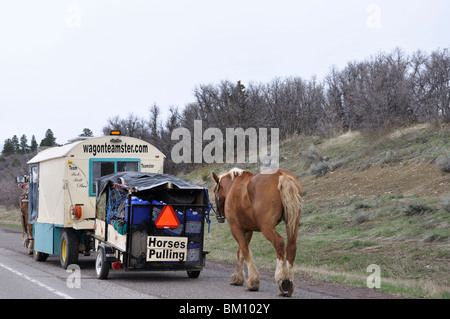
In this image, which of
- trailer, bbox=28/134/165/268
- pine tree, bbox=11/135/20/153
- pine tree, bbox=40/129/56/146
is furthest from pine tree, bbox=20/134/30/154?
trailer, bbox=28/134/165/268

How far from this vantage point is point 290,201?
1058cm

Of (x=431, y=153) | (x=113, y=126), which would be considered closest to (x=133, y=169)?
(x=431, y=153)

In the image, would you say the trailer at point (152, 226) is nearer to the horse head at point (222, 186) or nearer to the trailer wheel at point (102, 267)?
the trailer wheel at point (102, 267)

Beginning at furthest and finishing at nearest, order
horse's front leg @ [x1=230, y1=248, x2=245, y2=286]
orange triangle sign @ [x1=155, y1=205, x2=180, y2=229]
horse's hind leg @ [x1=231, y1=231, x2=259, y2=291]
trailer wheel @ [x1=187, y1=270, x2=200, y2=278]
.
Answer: trailer wheel @ [x1=187, y1=270, x2=200, y2=278]
orange triangle sign @ [x1=155, y1=205, x2=180, y2=229]
horse's front leg @ [x1=230, y1=248, x2=245, y2=286]
horse's hind leg @ [x1=231, y1=231, x2=259, y2=291]

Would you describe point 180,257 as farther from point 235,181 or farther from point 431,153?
point 431,153

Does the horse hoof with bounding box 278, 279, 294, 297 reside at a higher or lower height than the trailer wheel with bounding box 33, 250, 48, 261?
higher

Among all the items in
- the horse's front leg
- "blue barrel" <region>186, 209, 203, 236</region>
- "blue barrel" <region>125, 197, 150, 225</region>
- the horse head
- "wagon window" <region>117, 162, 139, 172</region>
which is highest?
"wagon window" <region>117, 162, 139, 172</region>

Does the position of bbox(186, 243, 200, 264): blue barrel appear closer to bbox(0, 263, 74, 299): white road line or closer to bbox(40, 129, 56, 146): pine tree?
bbox(0, 263, 74, 299): white road line

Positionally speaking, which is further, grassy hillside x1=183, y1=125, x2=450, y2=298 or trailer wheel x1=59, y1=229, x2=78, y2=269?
trailer wheel x1=59, y1=229, x2=78, y2=269

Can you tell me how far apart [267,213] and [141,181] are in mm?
3371

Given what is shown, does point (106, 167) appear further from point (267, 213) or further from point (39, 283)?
point (267, 213)

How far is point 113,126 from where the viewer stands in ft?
187

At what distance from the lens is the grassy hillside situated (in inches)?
557

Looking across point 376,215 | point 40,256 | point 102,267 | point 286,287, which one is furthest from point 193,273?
point 376,215
